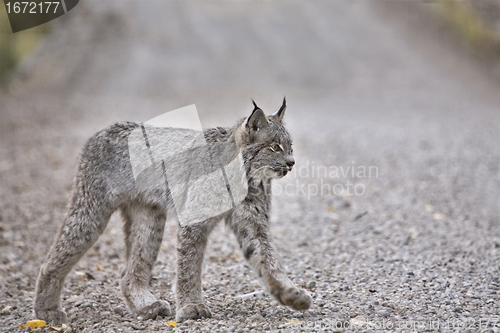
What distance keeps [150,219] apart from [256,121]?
163cm

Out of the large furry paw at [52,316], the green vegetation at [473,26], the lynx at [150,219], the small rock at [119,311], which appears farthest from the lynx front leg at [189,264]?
the green vegetation at [473,26]

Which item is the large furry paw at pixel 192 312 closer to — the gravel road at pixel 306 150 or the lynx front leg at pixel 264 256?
the gravel road at pixel 306 150

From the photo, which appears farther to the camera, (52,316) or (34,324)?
(52,316)

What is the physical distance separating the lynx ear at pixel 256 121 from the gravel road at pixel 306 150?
183 cm

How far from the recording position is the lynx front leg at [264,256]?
443 centimetres

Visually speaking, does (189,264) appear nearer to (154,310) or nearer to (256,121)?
(154,310)

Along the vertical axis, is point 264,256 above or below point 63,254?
below

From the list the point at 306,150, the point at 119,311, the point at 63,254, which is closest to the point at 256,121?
the point at 63,254

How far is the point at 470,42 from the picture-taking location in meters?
27.2

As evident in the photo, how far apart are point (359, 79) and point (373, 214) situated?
1917cm

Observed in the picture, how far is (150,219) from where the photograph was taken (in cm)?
557

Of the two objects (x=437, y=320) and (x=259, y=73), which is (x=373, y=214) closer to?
(x=437, y=320)

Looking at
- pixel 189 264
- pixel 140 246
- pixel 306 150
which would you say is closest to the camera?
pixel 189 264

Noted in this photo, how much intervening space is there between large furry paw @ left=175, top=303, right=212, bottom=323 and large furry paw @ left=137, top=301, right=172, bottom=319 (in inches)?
14.1
